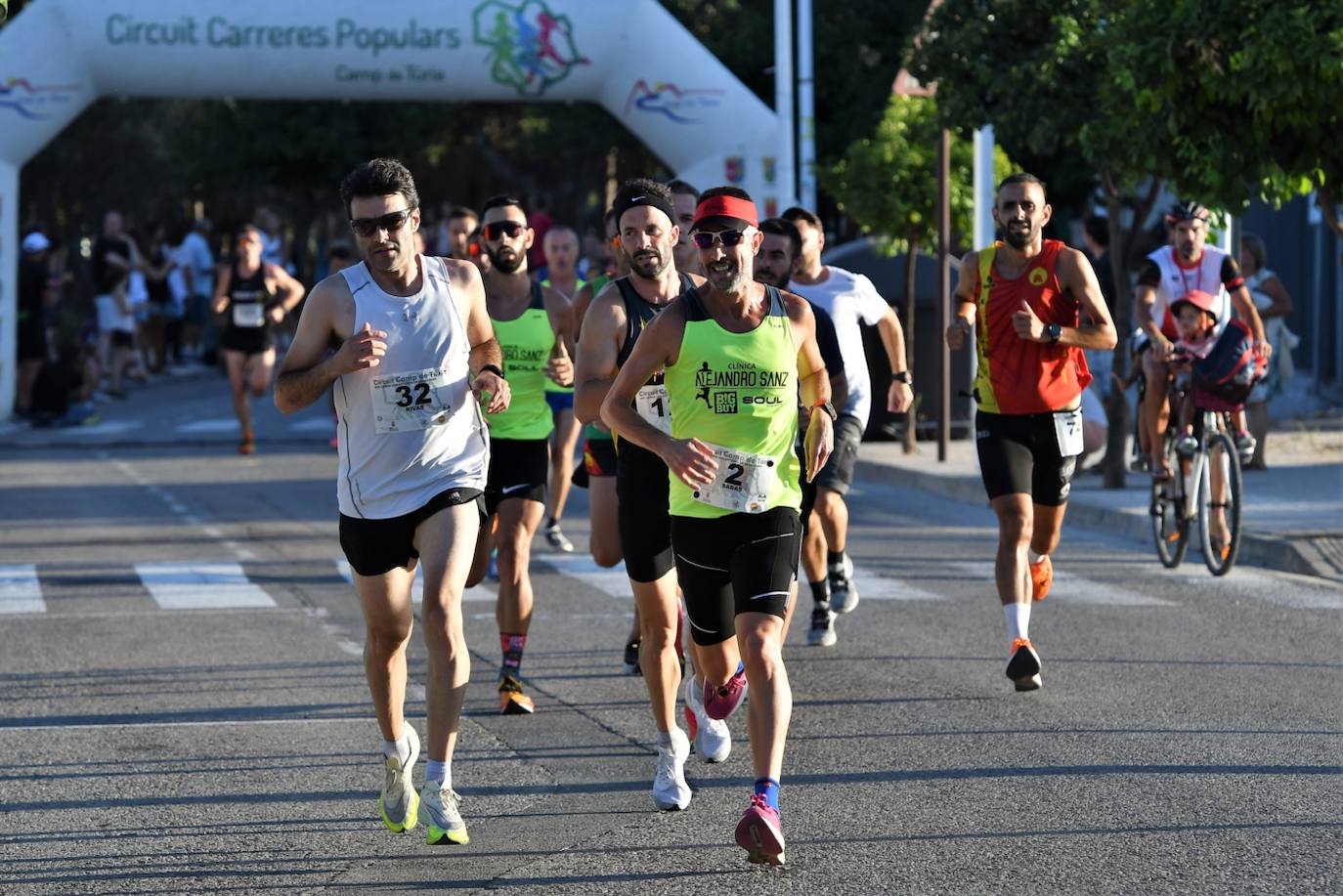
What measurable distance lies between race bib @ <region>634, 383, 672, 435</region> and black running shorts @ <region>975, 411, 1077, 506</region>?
220cm

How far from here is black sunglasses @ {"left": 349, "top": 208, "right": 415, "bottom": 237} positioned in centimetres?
657

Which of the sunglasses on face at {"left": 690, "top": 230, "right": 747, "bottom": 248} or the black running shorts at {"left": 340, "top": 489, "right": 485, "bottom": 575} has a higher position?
the sunglasses on face at {"left": 690, "top": 230, "right": 747, "bottom": 248}

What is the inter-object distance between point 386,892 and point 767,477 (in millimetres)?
1563

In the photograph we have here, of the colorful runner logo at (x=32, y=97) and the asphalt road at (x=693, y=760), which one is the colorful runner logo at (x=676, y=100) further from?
the asphalt road at (x=693, y=760)

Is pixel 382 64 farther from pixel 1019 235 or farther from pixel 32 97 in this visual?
pixel 1019 235

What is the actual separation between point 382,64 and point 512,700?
1680cm

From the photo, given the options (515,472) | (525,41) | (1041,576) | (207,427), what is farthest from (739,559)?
(207,427)

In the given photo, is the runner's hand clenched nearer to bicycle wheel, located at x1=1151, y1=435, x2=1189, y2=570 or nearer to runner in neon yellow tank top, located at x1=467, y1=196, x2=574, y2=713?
runner in neon yellow tank top, located at x1=467, y1=196, x2=574, y2=713

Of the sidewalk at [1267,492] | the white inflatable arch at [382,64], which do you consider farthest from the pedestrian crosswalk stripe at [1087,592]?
the white inflatable arch at [382,64]

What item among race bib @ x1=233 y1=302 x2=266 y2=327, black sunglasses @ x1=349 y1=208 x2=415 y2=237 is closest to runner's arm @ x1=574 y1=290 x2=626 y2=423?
black sunglasses @ x1=349 y1=208 x2=415 y2=237

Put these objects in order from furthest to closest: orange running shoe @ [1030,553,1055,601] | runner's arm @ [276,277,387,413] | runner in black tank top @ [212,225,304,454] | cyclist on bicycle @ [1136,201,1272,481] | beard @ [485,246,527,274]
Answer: runner in black tank top @ [212,225,304,454] → cyclist on bicycle @ [1136,201,1272,481] → orange running shoe @ [1030,553,1055,601] → beard @ [485,246,527,274] → runner's arm @ [276,277,387,413]

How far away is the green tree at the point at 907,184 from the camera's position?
A: 20.7m

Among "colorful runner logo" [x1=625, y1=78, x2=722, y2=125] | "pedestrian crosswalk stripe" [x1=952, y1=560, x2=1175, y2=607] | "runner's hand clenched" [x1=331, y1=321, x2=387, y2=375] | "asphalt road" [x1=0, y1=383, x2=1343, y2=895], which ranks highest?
"colorful runner logo" [x1=625, y1=78, x2=722, y2=125]

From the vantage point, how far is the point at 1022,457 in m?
9.27
